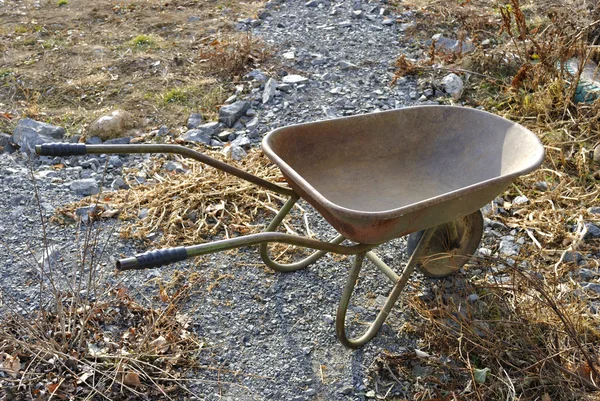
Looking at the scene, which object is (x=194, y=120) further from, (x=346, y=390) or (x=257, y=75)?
(x=346, y=390)

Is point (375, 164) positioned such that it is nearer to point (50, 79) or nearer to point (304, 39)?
point (304, 39)

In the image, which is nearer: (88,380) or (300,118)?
(88,380)

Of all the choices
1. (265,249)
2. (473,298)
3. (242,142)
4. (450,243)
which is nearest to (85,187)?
(242,142)

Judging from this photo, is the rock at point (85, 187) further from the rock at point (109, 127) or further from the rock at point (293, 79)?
the rock at point (293, 79)

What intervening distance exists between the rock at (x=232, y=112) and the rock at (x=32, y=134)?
1.24 metres

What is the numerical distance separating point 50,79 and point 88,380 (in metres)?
3.81

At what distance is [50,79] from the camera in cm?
547

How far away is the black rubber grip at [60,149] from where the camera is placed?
90.5 inches

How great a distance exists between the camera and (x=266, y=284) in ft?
10.4

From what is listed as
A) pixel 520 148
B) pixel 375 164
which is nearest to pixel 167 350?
pixel 375 164

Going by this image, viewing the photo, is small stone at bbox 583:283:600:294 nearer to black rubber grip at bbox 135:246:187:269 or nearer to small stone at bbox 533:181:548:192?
small stone at bbox 533:181:548:192

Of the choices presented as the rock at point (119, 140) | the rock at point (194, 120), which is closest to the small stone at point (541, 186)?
the rock at point (194, 120)

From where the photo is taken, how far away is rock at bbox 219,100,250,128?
4.68m

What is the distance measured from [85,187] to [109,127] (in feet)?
2.93
